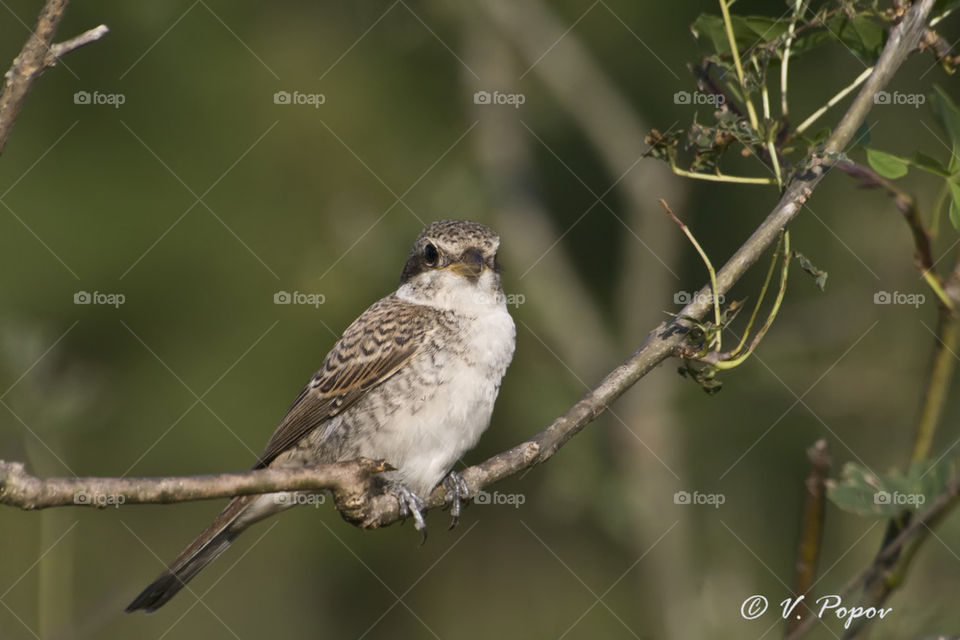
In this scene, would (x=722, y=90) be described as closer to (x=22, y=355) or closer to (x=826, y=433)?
(x=22, y=355)

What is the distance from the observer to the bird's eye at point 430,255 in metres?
5.05

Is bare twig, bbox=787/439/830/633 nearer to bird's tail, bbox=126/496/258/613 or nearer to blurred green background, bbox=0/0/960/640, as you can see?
bird's tail, bbox=126/496/258/613

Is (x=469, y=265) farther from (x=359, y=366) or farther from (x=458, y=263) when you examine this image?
(x=359, y=366)

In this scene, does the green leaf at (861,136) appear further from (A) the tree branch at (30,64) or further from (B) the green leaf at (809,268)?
(A) the tree branch at (30,64)

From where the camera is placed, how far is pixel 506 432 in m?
7.71

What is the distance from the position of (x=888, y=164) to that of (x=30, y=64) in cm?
200

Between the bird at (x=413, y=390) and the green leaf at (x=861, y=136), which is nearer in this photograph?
the green leaf at (x=861, y=136)

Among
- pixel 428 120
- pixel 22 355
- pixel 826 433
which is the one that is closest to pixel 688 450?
pixel 826 433

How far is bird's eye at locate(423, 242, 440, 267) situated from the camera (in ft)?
16.6

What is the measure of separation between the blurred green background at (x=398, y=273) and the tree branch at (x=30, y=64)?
12.9ft

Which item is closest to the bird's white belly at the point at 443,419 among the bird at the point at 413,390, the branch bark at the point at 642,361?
the bird at the point at 413,390

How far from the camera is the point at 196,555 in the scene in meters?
4.81

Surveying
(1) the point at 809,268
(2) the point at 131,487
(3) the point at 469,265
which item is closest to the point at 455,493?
(3) the point at 469,265

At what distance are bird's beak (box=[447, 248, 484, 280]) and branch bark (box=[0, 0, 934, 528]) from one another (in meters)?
1.85
